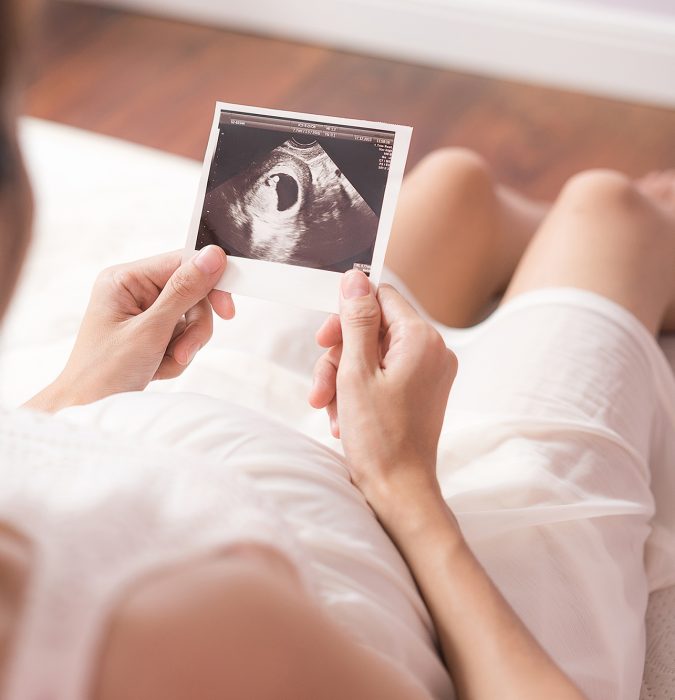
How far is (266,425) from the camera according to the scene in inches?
26.8

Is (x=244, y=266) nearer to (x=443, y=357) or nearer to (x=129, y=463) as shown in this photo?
(x=443, y=357)

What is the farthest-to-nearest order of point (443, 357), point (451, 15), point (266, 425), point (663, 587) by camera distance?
point (451, 15)
point (663, 587)
point (443, 357)
point (266, 425)

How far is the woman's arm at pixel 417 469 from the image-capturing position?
0.66 metres

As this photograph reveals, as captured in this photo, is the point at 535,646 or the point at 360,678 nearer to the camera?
the point at 360,678

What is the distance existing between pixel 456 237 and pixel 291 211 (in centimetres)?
40

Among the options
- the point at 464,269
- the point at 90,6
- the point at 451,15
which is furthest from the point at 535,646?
the point at 90,6

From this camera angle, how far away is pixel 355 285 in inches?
32.7

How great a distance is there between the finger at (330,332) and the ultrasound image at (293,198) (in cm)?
5

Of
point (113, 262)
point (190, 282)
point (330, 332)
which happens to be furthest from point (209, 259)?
point (113, 262)

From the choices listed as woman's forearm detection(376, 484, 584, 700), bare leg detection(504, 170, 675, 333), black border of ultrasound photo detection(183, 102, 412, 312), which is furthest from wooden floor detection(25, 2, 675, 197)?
woman's forearm detection(376, 484, 584, 700)

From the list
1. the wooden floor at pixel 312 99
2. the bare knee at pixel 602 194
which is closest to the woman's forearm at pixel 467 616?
the bare knee at pixel 602 194

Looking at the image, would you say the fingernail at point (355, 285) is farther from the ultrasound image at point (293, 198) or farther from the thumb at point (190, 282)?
the thumb at point (190, 282)

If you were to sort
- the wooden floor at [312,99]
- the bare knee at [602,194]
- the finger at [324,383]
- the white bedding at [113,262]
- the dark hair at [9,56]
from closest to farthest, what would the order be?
Answer: the dark hair at [9,56]
the finger at [324,383]
the white bedding at [113,262]
the bare knee at [602,194]
the wooden floor at [312,99]

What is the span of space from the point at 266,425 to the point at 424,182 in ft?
2.25
